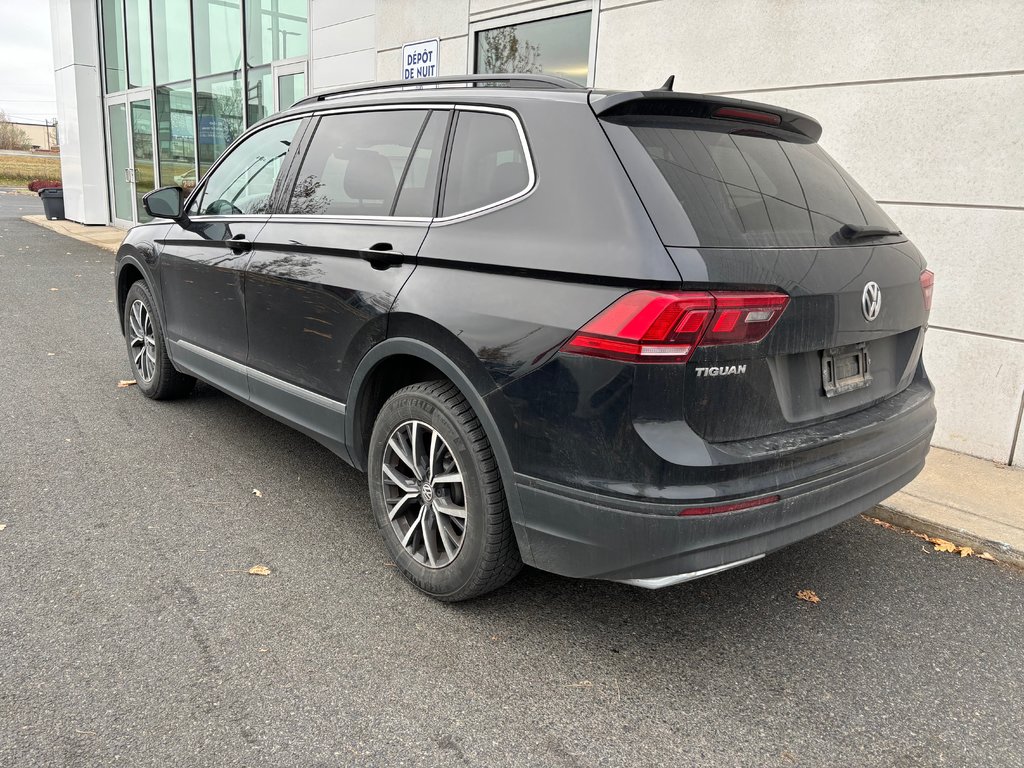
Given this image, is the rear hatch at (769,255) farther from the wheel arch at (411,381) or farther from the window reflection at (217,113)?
the window reflection at (217,113)

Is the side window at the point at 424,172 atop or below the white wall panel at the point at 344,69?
below

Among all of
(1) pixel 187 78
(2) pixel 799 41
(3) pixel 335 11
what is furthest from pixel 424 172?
(1) pixel 187 78

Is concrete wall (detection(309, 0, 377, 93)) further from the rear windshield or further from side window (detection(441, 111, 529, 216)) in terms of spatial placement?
the rear windshield

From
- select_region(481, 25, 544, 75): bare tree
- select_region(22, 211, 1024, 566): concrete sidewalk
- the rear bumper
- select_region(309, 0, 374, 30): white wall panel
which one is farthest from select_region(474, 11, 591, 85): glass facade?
the rear bumper

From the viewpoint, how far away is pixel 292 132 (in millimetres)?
3996

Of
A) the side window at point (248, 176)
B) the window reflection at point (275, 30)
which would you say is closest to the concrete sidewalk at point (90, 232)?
the window reflection at point (275, 30)

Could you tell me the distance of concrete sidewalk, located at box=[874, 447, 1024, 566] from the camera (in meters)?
3.74

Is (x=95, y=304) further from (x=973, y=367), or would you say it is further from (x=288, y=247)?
(x=973, y=367)

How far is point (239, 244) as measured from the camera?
3967 millimetres

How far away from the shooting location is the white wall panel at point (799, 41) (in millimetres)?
4691

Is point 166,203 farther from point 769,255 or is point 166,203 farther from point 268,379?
point 769,255

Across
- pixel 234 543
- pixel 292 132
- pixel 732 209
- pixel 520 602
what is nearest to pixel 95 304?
pixel 292 132

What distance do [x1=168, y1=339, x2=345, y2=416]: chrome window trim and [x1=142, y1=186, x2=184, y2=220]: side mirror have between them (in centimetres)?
74

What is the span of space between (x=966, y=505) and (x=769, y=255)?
2.55 m
